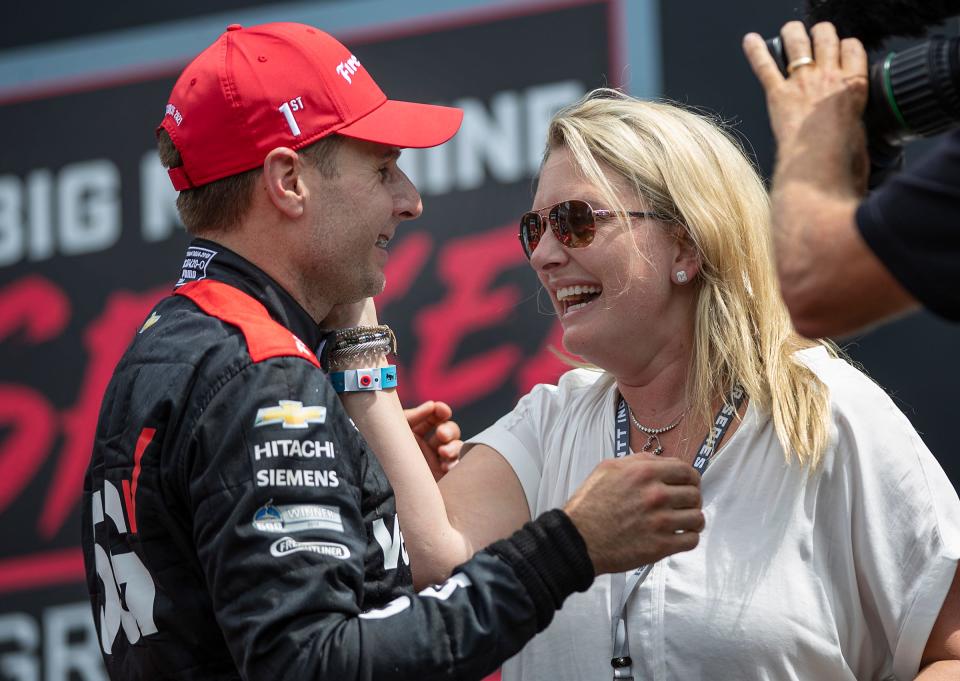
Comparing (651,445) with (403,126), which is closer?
(403,126)

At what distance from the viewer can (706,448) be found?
2.26 metres

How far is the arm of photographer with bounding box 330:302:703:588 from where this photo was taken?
1.77 metres

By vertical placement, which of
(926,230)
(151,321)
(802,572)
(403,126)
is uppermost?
(403,126)

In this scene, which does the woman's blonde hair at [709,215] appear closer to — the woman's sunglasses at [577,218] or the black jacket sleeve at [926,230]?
the woman's sunglasses at [577,218]

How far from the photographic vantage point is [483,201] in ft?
12.5

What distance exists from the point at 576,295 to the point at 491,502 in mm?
432

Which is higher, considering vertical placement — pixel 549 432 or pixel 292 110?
pixel 292 110

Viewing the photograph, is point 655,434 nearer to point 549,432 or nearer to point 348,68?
point 549,432

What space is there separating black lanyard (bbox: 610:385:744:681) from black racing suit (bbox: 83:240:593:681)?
1.55 ft

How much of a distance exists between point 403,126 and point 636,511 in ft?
2.42

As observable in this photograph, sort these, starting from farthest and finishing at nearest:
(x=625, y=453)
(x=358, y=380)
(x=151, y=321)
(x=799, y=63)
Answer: (x=625, y=453) < (x=358, y=380) < (x=151, y=321) < (x=799, y=63)

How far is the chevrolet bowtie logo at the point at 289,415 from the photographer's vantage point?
1.65m

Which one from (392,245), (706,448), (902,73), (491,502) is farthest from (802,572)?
(392,245)

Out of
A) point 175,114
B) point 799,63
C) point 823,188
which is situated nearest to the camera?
point 823,188
